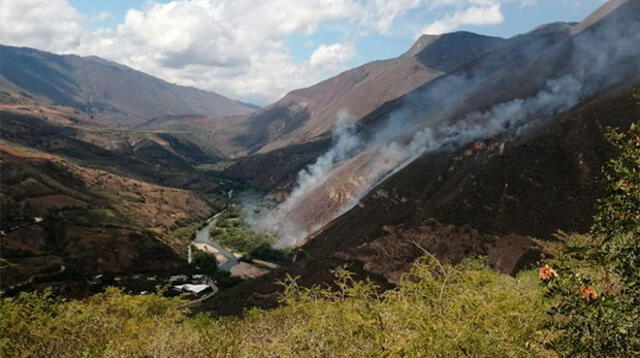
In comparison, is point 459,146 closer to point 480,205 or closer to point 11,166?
point 480,205

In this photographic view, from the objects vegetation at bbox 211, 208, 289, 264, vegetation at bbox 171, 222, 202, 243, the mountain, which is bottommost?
vegetation at bbox 211, 208, 289, 264

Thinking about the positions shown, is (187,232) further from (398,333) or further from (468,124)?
(398,333)

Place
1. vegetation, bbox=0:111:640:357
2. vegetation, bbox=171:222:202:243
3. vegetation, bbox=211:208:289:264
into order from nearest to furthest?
vegetation, bbox=0:111:640:357
vegetation, bbox=211:208:289:264
vegetation, bbox=171:222:202:243

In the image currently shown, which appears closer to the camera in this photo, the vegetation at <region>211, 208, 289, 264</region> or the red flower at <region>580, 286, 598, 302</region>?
the red flower at <region>580, 286, 598, 302</region>

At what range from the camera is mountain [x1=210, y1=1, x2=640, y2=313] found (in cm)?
8150

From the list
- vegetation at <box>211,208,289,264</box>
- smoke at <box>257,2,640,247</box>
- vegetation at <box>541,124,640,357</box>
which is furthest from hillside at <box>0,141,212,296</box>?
vegetation at <box>541,124,640,357</box>

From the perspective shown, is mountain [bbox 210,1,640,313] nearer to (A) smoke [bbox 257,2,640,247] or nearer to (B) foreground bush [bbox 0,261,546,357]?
(A) smoke [bbox 257,2,640,247]

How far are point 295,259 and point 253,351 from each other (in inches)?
4390

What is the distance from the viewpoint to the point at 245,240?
155m

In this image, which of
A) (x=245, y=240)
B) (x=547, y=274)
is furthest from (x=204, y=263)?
(x=547, y=274)

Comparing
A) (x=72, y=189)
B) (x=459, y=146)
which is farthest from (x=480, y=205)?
(x=72, y=189)

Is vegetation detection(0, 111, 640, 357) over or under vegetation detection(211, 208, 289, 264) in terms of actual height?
over

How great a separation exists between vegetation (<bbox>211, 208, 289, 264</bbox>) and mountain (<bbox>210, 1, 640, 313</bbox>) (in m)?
6.71

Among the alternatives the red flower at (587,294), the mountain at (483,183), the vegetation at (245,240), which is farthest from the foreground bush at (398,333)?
the vegetation at (245,240)
